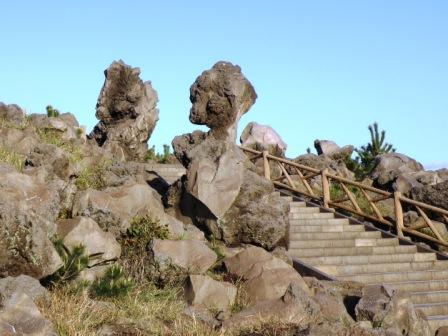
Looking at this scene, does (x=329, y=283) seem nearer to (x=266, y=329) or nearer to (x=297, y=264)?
(x=297, y=264)

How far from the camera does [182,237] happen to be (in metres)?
13.2

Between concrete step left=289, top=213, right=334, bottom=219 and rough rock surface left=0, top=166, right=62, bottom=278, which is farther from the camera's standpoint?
concrete step left=289, top=213, right=334, bottom=219

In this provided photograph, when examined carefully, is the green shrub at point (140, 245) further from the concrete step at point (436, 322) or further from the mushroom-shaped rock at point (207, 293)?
the concrete step at point (436, 322)

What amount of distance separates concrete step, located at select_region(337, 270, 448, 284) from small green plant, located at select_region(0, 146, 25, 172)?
23.3ft

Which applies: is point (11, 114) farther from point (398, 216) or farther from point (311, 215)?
point (398, 216)

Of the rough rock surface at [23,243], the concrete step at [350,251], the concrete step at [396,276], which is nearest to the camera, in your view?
the rough rock surface at [23,243]

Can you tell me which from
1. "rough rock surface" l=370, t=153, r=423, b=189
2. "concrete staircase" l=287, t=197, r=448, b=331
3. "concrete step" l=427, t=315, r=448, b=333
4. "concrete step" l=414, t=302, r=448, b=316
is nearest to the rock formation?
"concrete staircase" l=287, t=197, r=448, b=331

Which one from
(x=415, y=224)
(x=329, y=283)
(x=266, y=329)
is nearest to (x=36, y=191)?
(x=266, y=329)

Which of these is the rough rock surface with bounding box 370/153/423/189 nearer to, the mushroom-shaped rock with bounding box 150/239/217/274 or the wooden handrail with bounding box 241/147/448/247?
the wooden handrail with bounding box 241/147/448/247

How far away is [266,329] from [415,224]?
13056 mm

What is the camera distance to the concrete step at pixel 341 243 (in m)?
17.6

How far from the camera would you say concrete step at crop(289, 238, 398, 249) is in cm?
1762

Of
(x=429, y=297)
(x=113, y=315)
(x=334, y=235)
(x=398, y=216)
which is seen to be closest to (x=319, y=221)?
(x=334, y=235)

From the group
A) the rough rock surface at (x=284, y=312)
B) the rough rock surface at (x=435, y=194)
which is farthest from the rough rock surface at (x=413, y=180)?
the rough rock surface at (x=284, y=312)
